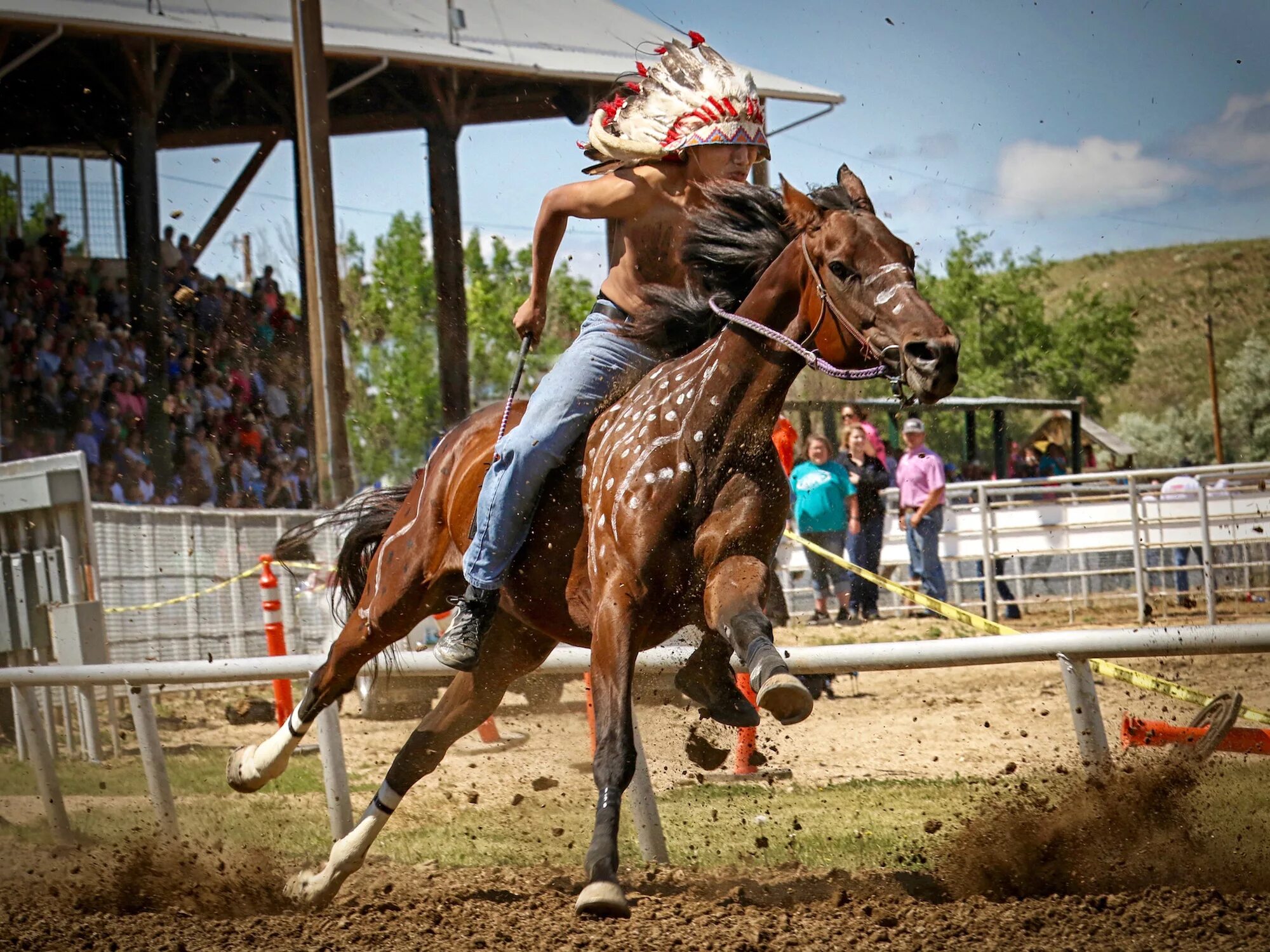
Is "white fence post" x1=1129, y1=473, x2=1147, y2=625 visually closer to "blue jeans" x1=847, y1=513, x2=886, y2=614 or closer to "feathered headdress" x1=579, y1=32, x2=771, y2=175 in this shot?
"blue jeans" x1=847, y1=513, x2=886, y2=614

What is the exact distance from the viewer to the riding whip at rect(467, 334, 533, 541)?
5.25 m

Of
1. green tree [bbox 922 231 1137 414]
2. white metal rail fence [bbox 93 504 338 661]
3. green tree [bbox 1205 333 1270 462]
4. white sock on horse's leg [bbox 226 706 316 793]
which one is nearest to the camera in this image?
white sock on horse's leg [bbox 226 706 316 793]

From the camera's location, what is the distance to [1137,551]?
519 inches

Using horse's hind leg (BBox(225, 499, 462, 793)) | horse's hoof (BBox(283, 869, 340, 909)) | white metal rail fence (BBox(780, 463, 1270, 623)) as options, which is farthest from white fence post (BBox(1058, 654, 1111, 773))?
white metal rail fence (BBox(780, 463, 1270, 623))

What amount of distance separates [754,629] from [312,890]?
7.79 feet

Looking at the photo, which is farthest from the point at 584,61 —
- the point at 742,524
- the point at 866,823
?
the point at 742,524

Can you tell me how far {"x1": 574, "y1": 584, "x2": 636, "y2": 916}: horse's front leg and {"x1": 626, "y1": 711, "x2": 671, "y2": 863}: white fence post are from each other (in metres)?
1.37

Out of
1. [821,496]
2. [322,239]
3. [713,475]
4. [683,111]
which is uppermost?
[322,239]

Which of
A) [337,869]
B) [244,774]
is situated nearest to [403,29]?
[244,774]

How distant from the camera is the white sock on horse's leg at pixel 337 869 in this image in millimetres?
5340

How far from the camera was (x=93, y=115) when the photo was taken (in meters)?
18.2

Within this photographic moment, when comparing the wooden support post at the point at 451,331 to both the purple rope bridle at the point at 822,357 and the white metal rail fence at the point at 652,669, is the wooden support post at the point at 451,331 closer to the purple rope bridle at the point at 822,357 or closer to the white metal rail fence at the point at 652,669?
the white metal rail fence at the point at 652,669

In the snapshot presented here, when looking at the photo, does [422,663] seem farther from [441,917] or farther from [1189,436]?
[1189,436]

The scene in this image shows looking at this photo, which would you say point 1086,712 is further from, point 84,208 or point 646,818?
point 84,208
